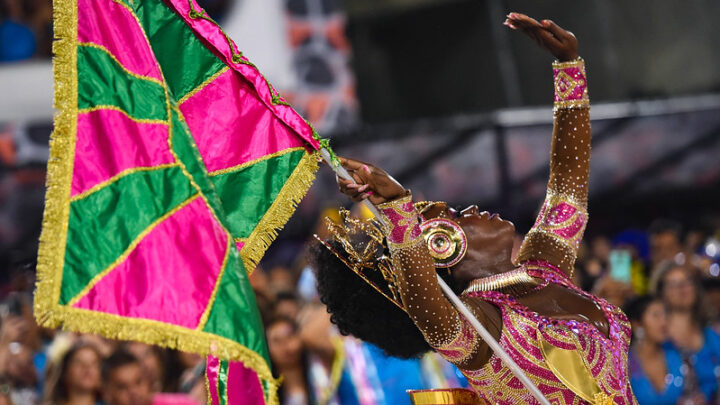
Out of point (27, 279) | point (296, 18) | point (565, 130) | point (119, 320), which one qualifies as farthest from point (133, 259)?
point (296, 18)

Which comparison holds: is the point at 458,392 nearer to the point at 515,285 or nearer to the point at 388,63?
the point at 515,285

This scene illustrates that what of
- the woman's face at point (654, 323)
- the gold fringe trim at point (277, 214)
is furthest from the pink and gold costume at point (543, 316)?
the woman's face at point (654, 323)

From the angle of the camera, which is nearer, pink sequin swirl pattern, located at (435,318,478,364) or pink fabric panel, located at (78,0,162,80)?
pink fabric panel, located at (78,0,162,80)

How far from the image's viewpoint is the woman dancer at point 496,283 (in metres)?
2.21

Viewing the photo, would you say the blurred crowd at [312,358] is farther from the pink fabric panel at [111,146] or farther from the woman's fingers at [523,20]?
the pink fabric panel at [111,146]

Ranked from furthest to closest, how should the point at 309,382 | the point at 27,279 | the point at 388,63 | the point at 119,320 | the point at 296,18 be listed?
the point at 388,63 < the point at 296,18 < the point at 27,279 < the point at 309,382 < the point at 119,320

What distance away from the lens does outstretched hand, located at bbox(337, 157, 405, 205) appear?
218 centimetres

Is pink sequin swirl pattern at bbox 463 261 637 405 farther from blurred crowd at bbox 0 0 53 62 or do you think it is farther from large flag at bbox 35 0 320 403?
blurred crowd at bbox 0 0 53 62

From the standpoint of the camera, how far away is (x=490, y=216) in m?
2.70

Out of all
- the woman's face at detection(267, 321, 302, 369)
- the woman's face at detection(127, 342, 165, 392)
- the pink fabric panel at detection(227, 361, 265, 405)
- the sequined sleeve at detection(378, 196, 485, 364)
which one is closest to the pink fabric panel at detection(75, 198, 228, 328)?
the sequined sleeve at detection(378, 196, 485, 364)

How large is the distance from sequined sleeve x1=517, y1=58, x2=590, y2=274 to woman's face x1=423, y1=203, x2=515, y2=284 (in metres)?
0.17

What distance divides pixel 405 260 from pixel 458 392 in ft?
2.14

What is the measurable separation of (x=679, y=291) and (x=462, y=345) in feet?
13.2

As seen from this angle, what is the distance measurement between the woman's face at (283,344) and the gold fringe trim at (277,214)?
8.23 feet
